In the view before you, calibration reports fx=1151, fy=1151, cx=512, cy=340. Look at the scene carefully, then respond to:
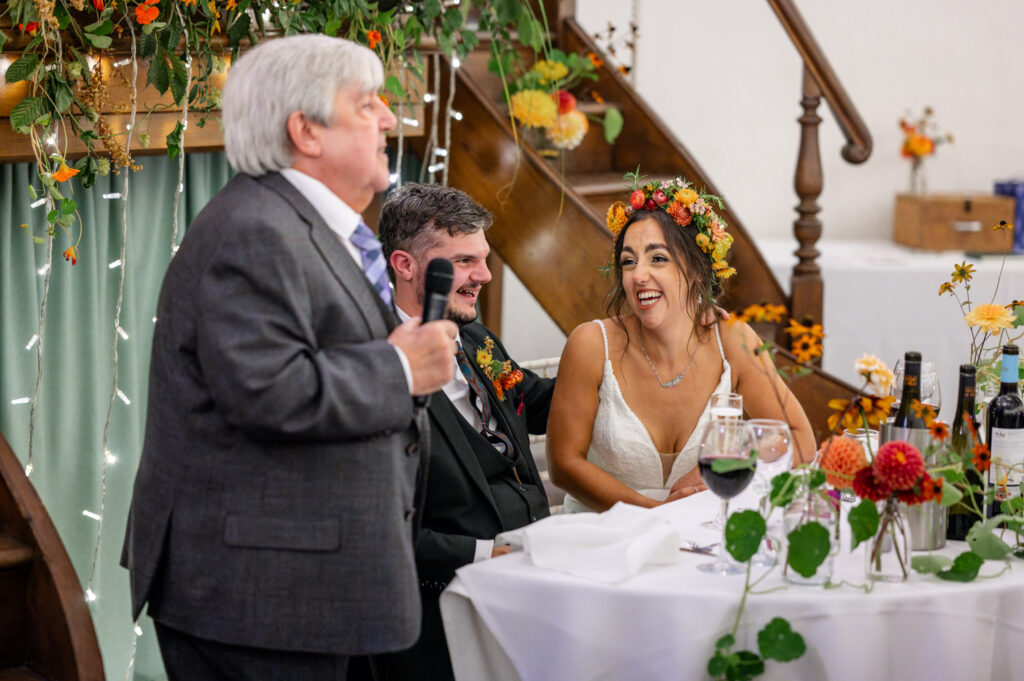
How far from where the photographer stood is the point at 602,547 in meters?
1.67

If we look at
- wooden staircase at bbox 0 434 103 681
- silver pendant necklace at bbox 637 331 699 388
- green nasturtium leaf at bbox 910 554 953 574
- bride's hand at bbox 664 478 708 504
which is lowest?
wooden staircase at bbox 0 434 103 681

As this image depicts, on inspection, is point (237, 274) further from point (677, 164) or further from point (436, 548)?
point (677, 164)

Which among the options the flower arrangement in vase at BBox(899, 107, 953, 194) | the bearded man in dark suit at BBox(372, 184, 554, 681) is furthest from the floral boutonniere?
the flower arrangement in vase at BBox(899, 107, 953, 194)

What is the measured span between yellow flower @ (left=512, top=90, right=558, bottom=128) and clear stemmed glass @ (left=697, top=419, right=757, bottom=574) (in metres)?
2.14

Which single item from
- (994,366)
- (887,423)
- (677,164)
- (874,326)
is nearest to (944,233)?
(874,326)

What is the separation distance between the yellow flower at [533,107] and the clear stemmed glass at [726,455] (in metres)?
2.14

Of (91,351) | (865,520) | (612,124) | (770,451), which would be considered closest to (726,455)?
(770,451)

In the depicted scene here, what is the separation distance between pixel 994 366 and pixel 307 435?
1.29 m

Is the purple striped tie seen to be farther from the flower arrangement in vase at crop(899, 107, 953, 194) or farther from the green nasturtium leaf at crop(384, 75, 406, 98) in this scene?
the flower arrangement in vase at crop(899, 107, 953, 194)

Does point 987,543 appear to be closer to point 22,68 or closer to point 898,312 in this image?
point 22,68

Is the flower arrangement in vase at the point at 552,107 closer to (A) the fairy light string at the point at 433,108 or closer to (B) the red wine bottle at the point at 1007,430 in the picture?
(A) the fairy light string at the point at 433,108

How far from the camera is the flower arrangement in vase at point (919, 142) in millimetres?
5910

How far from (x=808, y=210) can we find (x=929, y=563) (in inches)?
98.6

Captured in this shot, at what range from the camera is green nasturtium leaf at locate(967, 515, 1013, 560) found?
1.67m
